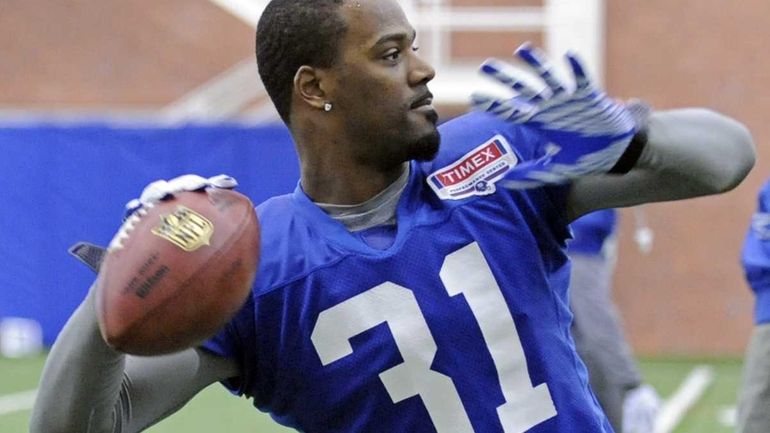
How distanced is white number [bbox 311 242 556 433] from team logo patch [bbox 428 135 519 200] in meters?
0.11

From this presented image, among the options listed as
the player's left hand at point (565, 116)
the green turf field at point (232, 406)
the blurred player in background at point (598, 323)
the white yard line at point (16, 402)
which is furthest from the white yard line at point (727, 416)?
the player's left hand at point (565, 116)

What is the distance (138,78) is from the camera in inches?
637

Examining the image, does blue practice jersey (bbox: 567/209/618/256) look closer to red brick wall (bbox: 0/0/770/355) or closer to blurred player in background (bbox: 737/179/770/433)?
blurred player in background (bbox: 737/179/770/433)

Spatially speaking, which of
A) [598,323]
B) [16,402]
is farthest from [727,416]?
[16,402]

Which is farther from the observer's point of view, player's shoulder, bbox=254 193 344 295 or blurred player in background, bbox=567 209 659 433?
blurred player in background, bbox=567 209 659 433

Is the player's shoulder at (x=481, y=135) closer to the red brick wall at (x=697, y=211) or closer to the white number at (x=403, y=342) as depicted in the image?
the white number at (x=403, y=342)

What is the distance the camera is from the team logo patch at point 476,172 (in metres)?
3.02

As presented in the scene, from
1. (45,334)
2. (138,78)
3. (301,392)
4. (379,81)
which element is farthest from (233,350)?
(138,78)

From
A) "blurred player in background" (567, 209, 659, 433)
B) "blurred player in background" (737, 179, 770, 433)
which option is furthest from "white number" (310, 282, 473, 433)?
"blurred player in background" (567, 209, 659, 433)

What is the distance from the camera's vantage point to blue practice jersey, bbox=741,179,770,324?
4922mm

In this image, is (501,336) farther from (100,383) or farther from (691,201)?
(691,201)

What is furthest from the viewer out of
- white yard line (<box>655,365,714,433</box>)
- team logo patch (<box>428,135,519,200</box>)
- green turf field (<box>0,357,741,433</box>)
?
white yard line (<box>655,365,714,433</box>)

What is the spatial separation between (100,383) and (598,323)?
161 inches

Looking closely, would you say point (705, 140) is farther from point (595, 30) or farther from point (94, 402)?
point (595, 30)
